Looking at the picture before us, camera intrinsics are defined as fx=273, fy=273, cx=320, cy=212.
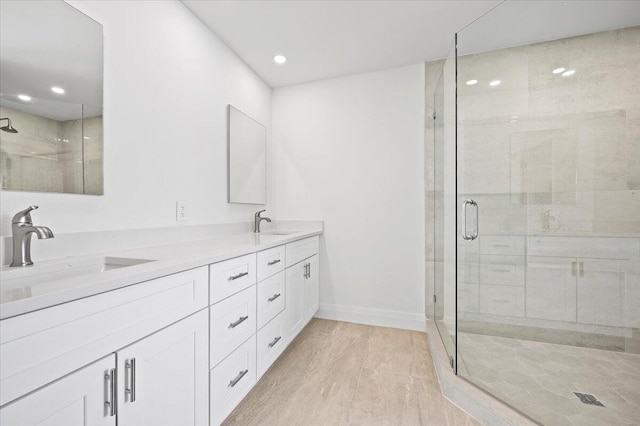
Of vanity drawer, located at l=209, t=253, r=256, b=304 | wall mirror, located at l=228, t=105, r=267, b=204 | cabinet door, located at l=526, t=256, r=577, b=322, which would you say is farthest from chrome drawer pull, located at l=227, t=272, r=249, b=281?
cabinet door, located at l=526, t=256, r=577, b=322

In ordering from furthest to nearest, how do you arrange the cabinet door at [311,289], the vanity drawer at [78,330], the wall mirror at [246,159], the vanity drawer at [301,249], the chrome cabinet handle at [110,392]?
the cabinet door at [311,289]
the wall mirror at [246,159]
the vanity drawer at [301,249]
the chrome cabinet handle at [110,392]
the vanity drawer at [78,330]

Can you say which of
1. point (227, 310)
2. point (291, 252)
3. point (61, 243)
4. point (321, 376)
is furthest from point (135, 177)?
point (321, 376)

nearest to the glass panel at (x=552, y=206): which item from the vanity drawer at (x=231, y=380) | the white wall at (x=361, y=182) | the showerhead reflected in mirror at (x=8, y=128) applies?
the white wall at (x=361, y=182)

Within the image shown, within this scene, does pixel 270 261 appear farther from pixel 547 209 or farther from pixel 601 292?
pixel 601 292

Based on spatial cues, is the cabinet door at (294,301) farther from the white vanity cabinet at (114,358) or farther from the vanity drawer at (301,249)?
the white vanity cabinet at (114,358)

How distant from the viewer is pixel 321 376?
5.91 ft

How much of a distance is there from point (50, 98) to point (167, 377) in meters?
1.22

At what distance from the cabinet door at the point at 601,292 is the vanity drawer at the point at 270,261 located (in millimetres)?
1953

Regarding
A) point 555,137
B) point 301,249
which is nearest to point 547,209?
point 555,137

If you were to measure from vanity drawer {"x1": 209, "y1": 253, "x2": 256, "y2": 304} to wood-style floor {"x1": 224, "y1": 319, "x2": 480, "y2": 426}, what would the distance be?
0.70m

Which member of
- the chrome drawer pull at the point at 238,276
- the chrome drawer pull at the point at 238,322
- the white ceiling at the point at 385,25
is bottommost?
the chrome drawer pull at the point at 238,322

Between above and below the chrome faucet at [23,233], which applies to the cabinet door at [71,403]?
below

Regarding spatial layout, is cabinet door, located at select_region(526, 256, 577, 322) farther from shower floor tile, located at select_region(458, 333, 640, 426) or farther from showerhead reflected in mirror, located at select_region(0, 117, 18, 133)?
showerhead reflected in mirror, located at select_region(0, 117, 18, 133)

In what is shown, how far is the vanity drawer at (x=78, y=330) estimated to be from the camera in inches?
23.6
